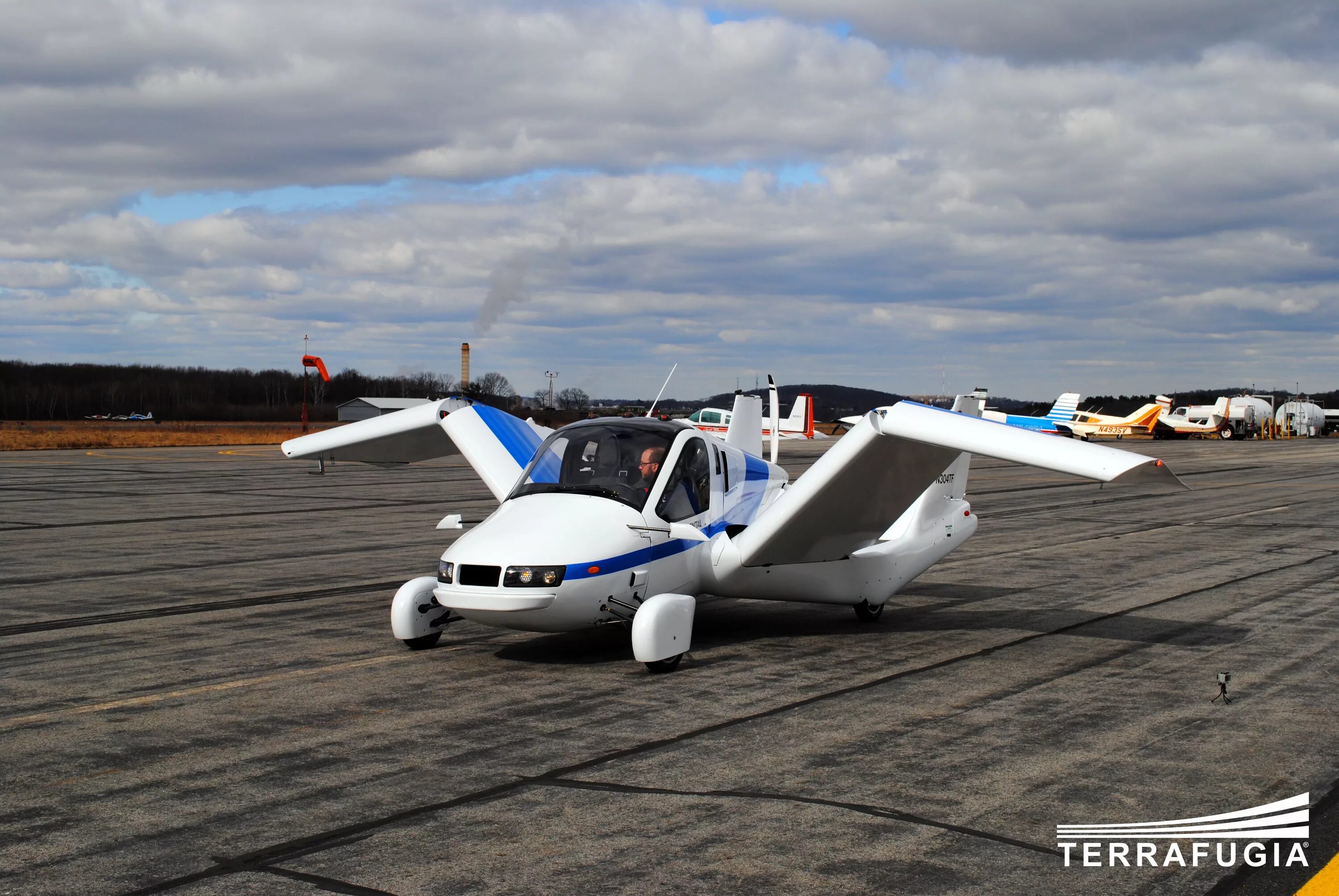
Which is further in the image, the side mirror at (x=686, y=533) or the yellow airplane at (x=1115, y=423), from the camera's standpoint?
the yellow airplane at (x=1115, y=423)

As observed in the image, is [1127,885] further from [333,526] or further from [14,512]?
[14,512]

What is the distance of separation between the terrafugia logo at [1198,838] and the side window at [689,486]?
205 inches

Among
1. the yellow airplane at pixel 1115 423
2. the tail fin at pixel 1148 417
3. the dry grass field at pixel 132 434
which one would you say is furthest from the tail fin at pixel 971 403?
the tail fin at pixel 1148 417

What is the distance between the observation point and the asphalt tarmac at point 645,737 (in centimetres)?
528

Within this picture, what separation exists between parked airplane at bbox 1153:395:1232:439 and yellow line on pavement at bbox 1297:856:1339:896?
92.4 metres

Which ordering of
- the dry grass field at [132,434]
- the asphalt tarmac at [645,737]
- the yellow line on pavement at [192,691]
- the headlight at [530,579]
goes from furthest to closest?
the dry grass field at [132,434] < the headlight at [530,579] < the yellow line on pavement at [192,691] < the asphalt tarmac at [645,737]

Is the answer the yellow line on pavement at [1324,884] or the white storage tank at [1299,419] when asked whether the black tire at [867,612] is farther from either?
the white storage tank at [1299,419]

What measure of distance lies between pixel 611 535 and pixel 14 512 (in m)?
19.9

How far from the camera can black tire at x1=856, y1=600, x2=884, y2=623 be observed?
11914 mm

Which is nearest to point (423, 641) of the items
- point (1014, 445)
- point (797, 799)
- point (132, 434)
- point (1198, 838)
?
point (797, 799)

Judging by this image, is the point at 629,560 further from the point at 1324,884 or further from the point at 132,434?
the point at 132,434

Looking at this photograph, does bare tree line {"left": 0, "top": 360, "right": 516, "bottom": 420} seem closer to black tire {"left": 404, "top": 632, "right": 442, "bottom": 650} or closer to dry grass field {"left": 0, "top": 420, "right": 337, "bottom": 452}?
dry grass field {"left": 0, "top": 420, "right": 337, "bottom": 452}

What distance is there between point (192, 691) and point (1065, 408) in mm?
79735

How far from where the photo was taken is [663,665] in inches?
368
